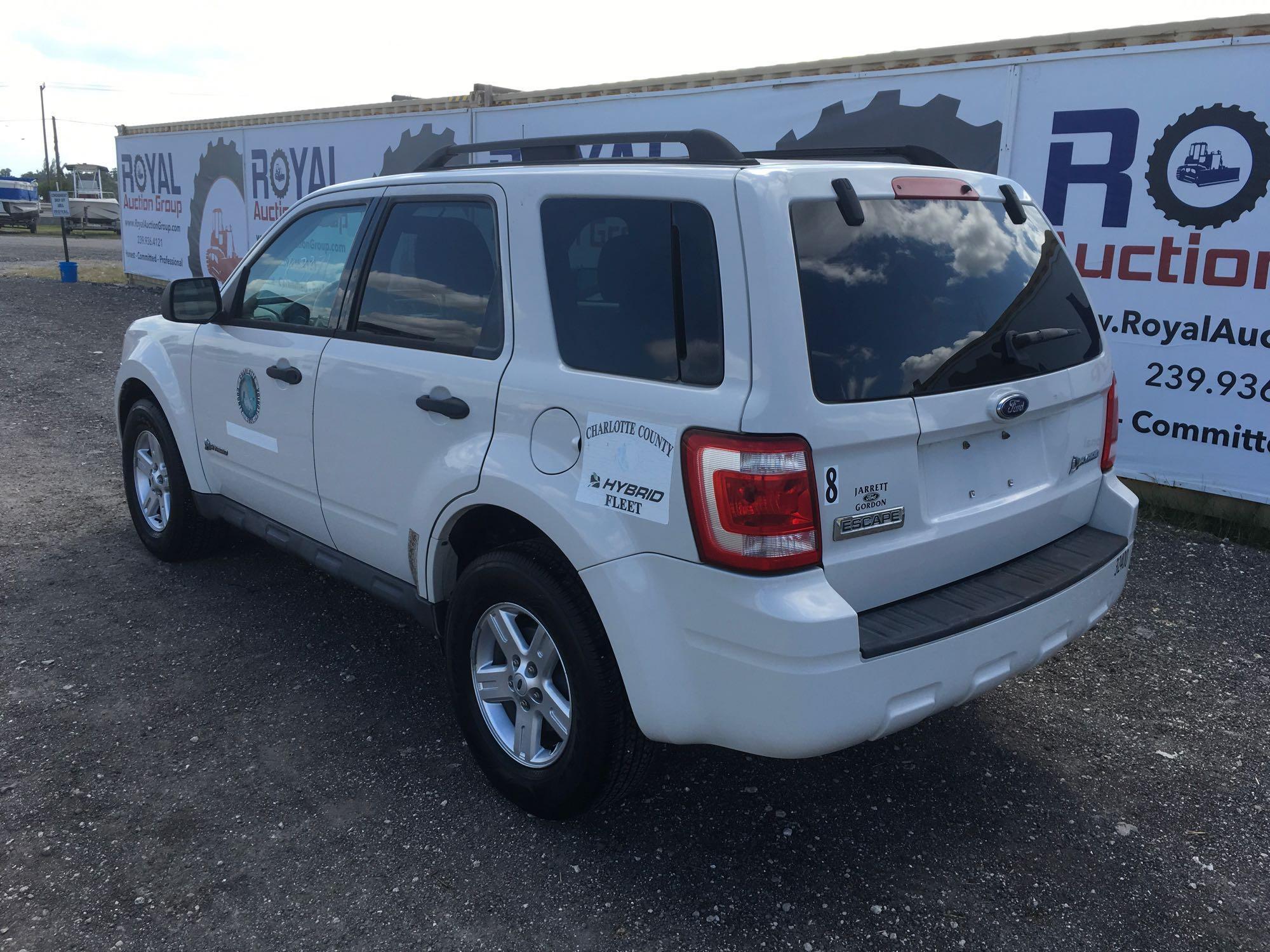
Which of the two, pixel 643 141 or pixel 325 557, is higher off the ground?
pixel 643 141

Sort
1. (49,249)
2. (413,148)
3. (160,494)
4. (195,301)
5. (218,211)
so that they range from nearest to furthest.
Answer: (195,301) < (160,494) < (413,148) < (218,211) < (49,249)

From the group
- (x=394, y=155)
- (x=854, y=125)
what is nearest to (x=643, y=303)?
(x=854, y=125)

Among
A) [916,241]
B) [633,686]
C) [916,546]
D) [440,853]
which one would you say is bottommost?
[440,853]

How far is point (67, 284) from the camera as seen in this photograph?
19.5 m

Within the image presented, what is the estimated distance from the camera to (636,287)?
8.84ft

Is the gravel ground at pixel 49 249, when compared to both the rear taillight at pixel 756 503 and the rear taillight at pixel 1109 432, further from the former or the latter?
the rear taillight at pixel 756 503

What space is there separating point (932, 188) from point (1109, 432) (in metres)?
1.13

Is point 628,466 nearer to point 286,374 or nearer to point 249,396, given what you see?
point 286,374

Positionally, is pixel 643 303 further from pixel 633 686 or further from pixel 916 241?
pixel 633 686

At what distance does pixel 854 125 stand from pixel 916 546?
5.95 meters

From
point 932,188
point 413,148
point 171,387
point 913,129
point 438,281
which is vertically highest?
point 413,148

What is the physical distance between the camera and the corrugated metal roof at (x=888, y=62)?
19.8 feet

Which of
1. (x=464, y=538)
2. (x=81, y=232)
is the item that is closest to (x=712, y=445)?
(x=464, y=538)

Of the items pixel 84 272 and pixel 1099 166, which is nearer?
pixel 1099 166
